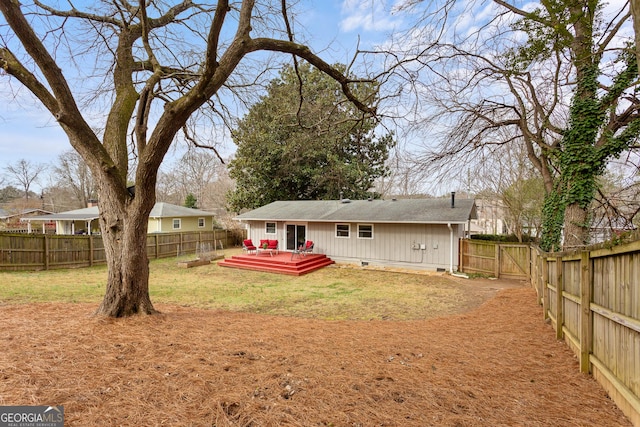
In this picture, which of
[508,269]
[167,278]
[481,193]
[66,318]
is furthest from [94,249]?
[481,193]

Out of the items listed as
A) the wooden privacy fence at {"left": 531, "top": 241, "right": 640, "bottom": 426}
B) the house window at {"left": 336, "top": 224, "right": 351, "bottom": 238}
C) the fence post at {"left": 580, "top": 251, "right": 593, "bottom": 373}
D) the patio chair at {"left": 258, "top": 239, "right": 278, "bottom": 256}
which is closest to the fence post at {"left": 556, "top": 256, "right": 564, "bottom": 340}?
the wooden privacy fence at {"left": 531, "top": 241, "right": 640, "bottom": 426}

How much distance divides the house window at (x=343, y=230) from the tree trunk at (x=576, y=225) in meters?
9.07

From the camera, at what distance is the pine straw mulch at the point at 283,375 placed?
245cm

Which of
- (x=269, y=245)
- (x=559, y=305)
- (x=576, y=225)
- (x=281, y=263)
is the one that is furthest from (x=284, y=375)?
(x=269, y=245)

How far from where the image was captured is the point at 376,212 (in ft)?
50.9

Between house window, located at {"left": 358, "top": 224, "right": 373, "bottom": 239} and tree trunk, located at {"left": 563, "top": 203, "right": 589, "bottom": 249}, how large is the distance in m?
7.86

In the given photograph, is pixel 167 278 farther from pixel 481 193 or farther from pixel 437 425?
pixel 481 193

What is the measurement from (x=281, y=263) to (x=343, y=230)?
3975 mm

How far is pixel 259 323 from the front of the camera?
5438mm

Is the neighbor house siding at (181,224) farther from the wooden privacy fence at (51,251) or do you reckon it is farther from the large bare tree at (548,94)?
the large bare tree at (548,94)

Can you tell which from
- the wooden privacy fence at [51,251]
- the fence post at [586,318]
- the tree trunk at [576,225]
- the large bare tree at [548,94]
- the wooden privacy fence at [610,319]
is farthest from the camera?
the wooden privacy fence at [51,251]

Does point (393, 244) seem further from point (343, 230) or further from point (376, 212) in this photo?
point (343, 230)

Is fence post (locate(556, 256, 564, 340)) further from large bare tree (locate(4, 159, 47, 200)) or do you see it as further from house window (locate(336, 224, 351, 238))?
large bare tree (locate(4, 159, 47, 200))

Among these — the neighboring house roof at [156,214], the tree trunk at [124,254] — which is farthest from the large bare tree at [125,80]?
the neighboring house roof at [156,214]
